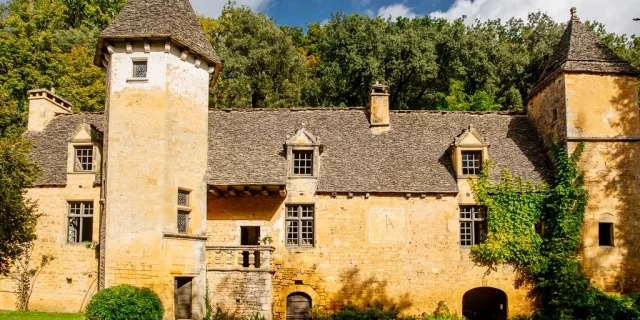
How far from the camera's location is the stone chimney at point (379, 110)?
24.7 meters

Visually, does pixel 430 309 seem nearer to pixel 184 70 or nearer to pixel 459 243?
pixel 459 243

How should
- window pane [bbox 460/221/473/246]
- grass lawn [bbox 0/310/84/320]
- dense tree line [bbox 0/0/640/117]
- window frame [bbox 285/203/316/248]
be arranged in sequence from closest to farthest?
grass lawn [bbox 0/310/84/320], window frame [bbox 285/203/316/248], window pane [bbox 460/221/473/246], dense tree line [bbox 0/0/640/117]

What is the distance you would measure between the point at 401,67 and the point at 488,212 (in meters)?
Answer: 17.5

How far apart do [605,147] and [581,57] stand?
12.1ft

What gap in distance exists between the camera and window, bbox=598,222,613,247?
2152 cm

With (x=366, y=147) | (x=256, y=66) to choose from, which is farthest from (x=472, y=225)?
(x=256, y=66)

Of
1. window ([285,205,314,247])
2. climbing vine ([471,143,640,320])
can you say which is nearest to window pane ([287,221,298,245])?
window ([285,205,314,247])

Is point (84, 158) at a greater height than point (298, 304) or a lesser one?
greater

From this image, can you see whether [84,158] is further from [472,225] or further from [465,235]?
[472,225]

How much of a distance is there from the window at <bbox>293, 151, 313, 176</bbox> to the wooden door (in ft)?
19.5

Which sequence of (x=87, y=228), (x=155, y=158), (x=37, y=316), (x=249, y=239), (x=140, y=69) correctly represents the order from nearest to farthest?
(x=155, y=158)
(x=37, y=316)
(x=140, y=69)
(x=87, y=228)
(x=249, y=239)

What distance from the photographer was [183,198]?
2053 cm

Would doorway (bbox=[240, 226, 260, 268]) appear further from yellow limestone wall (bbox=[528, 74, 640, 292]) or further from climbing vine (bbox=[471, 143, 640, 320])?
yellow limestone wall (bbox=[528, 74, 640, 292])

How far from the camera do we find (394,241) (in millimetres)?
22016
